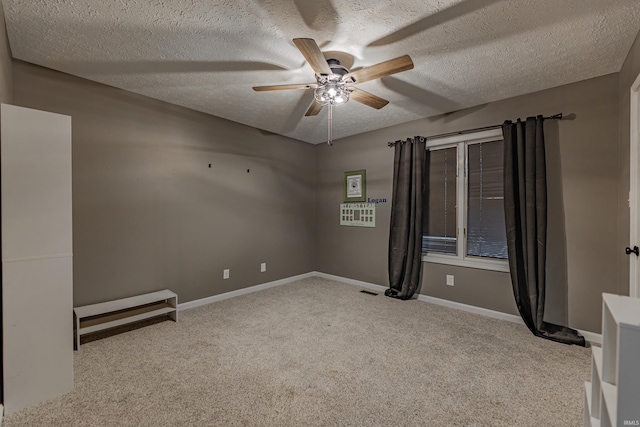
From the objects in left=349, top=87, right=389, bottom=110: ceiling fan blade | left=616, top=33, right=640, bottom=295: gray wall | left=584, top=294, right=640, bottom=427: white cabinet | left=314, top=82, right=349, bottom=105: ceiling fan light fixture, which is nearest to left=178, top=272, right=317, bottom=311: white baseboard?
left=314, top=82, right=349, bottom=105: ceiling fan light fixture

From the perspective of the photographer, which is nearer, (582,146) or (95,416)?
(95,416)

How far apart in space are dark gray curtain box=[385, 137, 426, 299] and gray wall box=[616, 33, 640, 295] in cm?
177

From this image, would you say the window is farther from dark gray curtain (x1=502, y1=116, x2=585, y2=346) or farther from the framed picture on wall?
the framed picture on wall

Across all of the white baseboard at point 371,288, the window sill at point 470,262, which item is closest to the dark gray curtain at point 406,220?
the window sill at point 470,262

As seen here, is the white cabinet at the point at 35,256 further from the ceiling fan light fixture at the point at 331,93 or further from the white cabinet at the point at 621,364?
the white cabinet at the point at 621,364

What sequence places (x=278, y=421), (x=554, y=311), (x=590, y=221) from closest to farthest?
1. (x=278, y=421)
2. (x=590, y=221)
3. (x=554, y=311)

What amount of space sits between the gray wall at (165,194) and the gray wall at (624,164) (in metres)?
3.81

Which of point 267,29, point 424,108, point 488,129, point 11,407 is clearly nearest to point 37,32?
point 267,29

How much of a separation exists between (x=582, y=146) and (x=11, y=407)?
15.7 feet

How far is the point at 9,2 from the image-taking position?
169cm

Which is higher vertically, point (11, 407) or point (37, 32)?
point (37, 32)

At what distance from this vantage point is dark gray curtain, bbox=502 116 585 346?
110 inches

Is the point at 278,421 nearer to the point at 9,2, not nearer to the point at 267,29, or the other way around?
the point at 267,29

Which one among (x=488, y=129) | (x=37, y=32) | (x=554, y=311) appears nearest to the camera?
(x=37, y=32)
